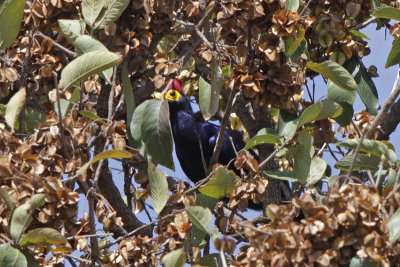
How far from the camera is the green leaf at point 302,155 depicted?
231 cm

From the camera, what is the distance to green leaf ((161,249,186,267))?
6.86 feet

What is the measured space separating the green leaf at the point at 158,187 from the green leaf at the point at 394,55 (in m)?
0.91

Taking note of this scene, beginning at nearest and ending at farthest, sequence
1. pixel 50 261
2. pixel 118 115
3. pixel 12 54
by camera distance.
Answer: pixel 50 261
pixel 12 54
pixel 118 115

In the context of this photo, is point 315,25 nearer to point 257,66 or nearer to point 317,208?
point 257,66

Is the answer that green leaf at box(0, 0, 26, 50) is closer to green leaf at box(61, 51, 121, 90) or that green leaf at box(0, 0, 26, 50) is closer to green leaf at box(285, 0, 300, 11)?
green leaf at box(61, 51, 121, 90)

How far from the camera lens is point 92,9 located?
7.78ft

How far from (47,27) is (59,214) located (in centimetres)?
71

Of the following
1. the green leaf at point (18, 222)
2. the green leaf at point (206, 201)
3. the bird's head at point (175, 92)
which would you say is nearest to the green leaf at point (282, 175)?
the green leaf at point (206, 201)

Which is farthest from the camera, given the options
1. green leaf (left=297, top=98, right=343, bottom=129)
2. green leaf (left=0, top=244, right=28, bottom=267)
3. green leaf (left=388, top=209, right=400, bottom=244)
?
green leaf (left=297, top=98, right=343, bottom=129)

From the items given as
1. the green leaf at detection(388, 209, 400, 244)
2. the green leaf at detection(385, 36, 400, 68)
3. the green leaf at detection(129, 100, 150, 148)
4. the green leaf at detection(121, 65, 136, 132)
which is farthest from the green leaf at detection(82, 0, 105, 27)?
the green leaf at detection(388, 209, 400, 244)

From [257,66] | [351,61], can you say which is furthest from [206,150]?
[257,66]

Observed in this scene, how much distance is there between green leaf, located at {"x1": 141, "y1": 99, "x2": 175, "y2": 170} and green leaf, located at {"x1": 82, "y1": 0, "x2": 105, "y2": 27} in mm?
319

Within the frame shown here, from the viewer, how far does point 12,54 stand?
8.71 ft

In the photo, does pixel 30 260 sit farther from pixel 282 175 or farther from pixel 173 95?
pixel 173 95
